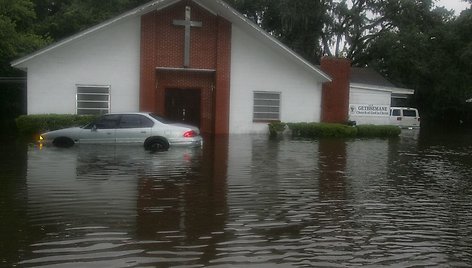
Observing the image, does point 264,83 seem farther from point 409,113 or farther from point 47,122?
point 409,113

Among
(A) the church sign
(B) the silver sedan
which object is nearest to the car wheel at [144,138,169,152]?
(B) the silver sedan

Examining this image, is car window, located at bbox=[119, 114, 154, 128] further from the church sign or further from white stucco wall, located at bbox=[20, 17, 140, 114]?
the church sign

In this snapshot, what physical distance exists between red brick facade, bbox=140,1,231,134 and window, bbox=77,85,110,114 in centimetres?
175

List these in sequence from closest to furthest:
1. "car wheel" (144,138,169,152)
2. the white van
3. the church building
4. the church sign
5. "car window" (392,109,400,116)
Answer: "car wheel" (144,138,169,152), the church building, the church sign, the white van, "car window" (392,109,400,116)

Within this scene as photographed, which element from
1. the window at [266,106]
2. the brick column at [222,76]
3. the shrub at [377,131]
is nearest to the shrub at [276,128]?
the window at [266,106]

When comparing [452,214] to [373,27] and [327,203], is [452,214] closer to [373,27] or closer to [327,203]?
[327,203]

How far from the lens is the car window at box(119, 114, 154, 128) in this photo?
1755cm

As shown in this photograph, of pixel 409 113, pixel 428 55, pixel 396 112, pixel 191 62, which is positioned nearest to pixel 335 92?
pixel 191 62

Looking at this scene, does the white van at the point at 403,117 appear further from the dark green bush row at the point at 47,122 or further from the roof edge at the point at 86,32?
the dark green bush row at the point at 47,122

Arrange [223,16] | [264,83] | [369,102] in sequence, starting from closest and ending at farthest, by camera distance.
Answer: [223,16] → [264,83] → [369,102]

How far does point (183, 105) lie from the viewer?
26.7 metres

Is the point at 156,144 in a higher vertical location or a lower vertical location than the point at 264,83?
lower

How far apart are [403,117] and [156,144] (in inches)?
992

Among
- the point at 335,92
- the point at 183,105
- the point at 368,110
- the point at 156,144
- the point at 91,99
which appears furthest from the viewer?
the point at 368,110
